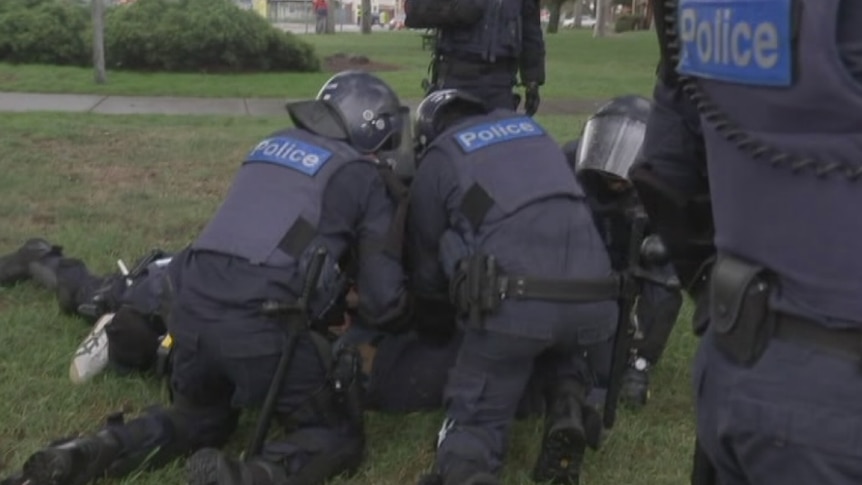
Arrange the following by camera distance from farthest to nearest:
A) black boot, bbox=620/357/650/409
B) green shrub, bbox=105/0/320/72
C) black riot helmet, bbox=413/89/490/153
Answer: green shrub, bbox=105/0/320/72 < black boot, bbox=620/357/650/409 < black riot helmet, bbox=413/89/490/153

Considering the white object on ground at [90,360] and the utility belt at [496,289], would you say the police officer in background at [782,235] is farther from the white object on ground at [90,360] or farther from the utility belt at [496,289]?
the white object on ground at [90,360]

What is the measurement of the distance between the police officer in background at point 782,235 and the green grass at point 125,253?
2559 millimetres

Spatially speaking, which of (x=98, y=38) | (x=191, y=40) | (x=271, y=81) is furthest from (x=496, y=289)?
(x=191, y=40)

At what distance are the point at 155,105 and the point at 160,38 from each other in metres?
4.08

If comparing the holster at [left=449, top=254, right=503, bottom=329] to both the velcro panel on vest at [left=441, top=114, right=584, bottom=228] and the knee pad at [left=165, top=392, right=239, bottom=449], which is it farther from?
the knee pad at [left=165, top=392, right=239, bottom=449]

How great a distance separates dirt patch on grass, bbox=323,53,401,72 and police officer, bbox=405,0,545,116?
1261cm

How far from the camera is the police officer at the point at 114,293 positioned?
16.6ft

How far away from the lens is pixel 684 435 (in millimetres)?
4820

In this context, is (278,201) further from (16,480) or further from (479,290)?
(16,480)

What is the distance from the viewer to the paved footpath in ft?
45.5

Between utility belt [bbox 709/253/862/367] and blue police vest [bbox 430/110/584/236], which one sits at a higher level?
utility belt [bbox 709/253/862/367]

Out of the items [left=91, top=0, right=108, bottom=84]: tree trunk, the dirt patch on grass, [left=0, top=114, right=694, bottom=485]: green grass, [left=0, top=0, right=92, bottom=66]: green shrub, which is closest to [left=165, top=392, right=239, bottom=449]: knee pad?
[left=0, top=114, right=694, bottom=485]: green grass

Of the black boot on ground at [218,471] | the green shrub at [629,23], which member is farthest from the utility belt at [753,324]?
the green shrub at [629,23]

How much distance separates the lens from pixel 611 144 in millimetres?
5012
